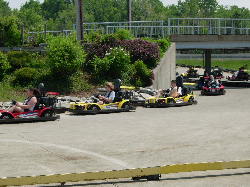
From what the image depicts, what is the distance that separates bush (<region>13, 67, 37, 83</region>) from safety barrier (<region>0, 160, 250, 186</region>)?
56.3ft

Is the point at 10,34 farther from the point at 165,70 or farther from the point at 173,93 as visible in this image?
the point at 173,93

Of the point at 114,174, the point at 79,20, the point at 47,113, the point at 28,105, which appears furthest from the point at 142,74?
the point at 114,174

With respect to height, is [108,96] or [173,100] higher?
[108,96]

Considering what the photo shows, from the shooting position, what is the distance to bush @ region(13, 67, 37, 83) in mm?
22547

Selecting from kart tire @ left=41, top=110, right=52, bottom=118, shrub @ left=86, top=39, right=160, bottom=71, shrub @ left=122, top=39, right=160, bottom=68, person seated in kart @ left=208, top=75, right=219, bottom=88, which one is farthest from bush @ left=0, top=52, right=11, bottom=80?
person seated in kart @ left=208, top=75, right=219, bottom=88

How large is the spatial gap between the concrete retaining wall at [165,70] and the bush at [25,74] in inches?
292

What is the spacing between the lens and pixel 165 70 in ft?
100

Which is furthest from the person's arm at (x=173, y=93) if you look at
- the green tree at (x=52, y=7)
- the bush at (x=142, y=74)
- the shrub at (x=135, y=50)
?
the green tree at (x=52, y=7)

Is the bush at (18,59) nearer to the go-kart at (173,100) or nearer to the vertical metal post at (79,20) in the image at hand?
the vertical metal post at (79,20)

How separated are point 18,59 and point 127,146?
16089 mm

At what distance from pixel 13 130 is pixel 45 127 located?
3.47 feet

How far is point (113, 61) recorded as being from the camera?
24.5 metres

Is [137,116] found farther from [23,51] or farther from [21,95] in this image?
[23,51]

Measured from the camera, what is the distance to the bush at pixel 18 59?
23734mm
